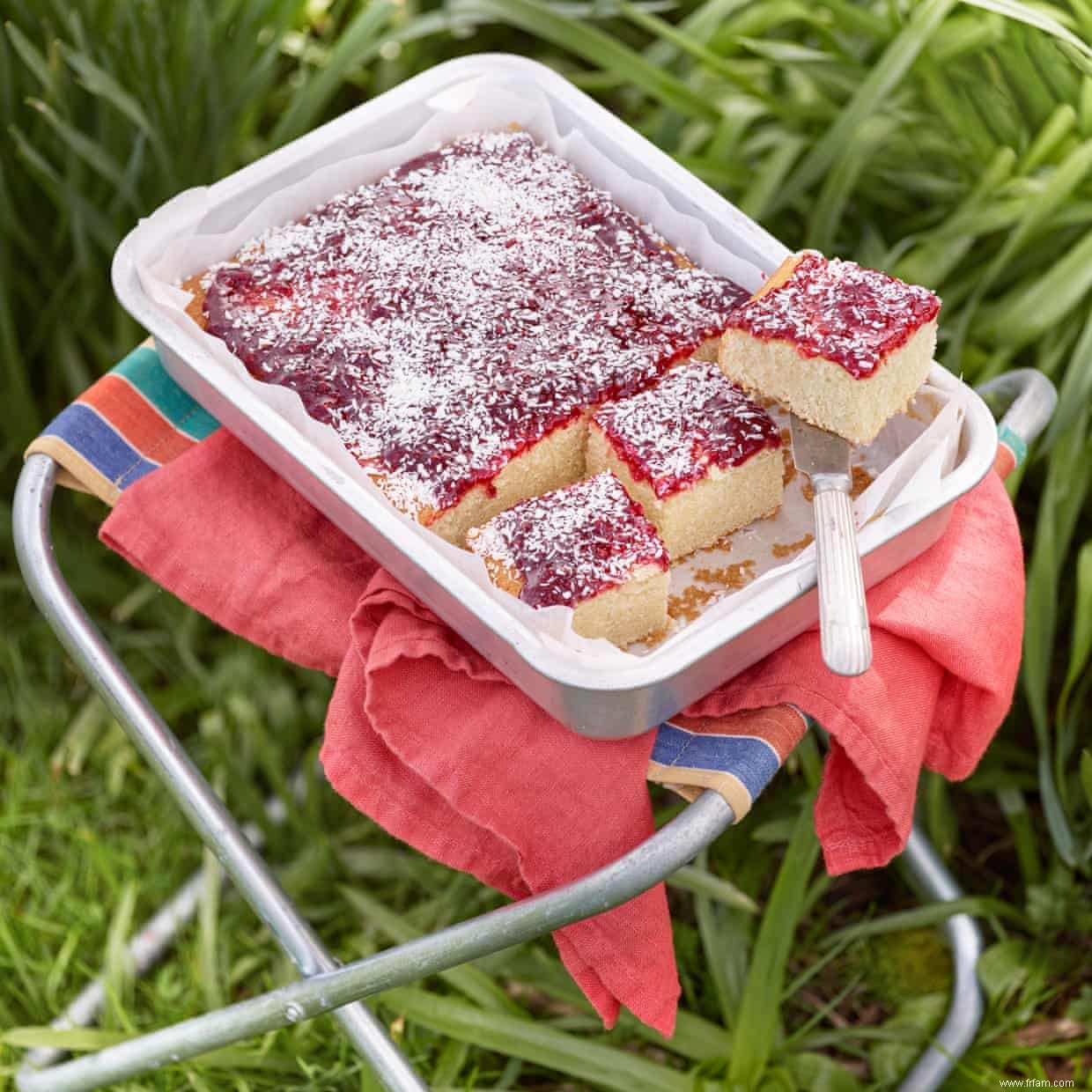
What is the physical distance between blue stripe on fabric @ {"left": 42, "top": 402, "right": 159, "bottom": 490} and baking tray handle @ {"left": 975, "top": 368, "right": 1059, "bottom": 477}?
2.72 feet

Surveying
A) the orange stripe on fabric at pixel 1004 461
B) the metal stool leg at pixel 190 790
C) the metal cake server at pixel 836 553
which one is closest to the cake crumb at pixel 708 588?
the metal cake server at pixel 836 553

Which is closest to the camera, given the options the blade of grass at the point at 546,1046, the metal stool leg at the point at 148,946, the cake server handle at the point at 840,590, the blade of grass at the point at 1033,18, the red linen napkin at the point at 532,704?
the cake server handle at the point at 840,590

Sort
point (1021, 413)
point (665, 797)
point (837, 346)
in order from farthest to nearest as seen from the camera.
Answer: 1. point (665, 797)
2. point (1021, 413)
3. point (837, 346)

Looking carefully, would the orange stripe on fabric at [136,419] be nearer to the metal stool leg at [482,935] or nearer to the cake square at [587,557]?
the cake square at [587,557]

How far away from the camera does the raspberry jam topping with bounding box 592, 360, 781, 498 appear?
1.22 metres

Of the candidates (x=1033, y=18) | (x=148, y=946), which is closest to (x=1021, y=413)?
(x=1033, y=18)

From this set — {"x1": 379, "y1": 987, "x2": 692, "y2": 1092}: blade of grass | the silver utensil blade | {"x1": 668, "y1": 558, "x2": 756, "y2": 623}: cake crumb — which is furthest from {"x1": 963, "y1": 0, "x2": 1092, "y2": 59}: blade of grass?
{"x1": 379, "y1": 987, "x2": 692, "y2": 1092}: blade of grass

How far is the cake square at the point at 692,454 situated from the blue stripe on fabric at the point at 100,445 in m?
0.46

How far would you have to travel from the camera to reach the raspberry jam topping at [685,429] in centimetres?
122

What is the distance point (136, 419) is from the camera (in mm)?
1446

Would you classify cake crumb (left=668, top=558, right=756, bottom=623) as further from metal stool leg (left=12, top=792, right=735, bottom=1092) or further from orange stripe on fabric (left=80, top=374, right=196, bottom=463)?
orange stripe on fabric (left=80, top=374, right=196, bottom=463)

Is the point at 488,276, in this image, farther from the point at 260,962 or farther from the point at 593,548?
the point at 260,962

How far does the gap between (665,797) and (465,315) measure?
3.08 ft

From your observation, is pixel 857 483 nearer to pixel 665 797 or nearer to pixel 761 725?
pixel 761 725
